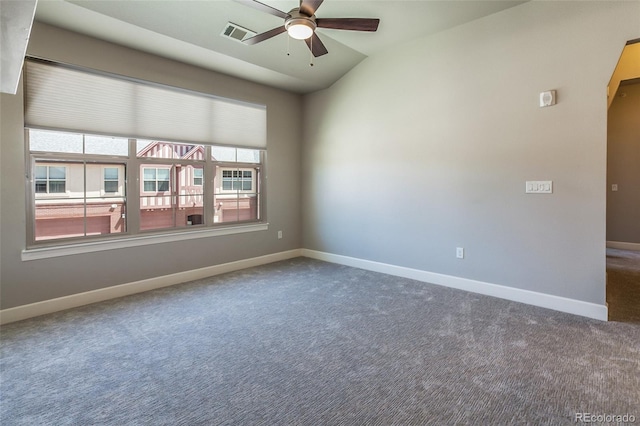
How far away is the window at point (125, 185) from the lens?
322 cm

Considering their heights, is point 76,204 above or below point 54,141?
below

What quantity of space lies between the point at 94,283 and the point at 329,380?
9.50 ft

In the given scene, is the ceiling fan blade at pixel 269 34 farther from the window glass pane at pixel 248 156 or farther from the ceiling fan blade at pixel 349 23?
the window glass pane at pixel 248 156

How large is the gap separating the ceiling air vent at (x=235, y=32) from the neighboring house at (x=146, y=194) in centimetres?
152

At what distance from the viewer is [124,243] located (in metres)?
3.66

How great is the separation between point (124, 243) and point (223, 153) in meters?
1.79

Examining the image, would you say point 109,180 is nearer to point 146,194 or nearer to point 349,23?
point 146,194

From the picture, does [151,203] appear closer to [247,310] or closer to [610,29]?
[247,310]

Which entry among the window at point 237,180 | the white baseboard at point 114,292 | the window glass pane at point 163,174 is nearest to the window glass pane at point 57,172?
the window glass pane at point 163,174

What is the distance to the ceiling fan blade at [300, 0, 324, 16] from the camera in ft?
7.93

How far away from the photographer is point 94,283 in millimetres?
3447

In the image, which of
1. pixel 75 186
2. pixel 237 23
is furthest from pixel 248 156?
pixel 75 186

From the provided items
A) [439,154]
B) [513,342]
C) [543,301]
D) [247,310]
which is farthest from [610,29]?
[247,310]

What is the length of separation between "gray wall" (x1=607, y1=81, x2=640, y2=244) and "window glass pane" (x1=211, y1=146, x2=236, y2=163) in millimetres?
7098
